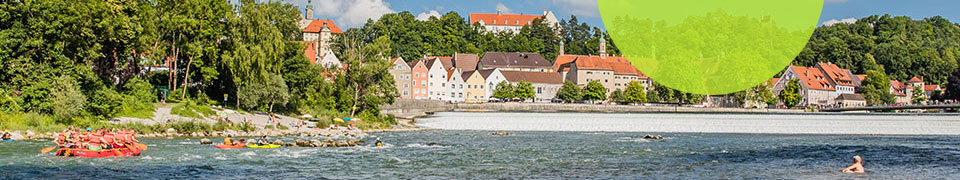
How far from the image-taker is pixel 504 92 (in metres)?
104

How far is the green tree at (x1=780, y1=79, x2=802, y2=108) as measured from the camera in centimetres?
9438

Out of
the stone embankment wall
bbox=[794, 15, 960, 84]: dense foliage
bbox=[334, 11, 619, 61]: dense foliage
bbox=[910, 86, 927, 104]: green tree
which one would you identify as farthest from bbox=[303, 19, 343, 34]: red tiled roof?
bbox=[910, 86, 927, 104]: green tree

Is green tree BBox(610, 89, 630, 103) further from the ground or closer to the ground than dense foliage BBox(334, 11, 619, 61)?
closer to the ground

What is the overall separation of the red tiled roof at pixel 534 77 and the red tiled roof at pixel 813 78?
101ft

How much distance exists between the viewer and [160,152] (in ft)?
91.1

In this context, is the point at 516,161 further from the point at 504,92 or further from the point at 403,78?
the point at 504,92

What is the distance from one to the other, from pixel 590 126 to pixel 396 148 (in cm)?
2043

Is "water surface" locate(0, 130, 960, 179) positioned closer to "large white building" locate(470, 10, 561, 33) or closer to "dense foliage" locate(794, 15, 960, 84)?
"dense foliage" locate(794, 15, 960, 84)

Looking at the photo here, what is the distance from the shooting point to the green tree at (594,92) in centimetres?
10519

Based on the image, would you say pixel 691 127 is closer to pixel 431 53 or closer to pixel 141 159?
pixel 141 159

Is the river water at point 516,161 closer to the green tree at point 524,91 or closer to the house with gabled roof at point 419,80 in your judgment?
the house with gabled roof at point 419,80

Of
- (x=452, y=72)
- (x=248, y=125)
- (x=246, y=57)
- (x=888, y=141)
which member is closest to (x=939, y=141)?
(x=888, y=141)

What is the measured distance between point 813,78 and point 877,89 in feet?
37.6

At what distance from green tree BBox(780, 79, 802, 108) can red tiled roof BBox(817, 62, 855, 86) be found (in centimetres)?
1764
